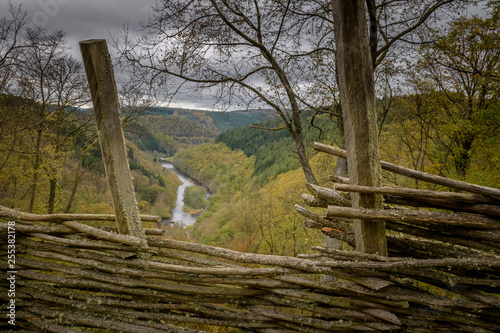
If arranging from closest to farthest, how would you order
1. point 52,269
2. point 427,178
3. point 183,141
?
point 427,178
point 52,269
point 183,141

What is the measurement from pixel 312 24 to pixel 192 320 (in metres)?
5.03

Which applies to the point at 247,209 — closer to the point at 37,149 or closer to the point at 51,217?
the point at 37,149

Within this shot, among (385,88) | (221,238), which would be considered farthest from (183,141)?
(385,88)

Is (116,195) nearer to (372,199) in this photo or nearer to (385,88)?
(372,199)

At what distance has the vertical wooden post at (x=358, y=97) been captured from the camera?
1378 mm

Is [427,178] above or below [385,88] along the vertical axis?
below

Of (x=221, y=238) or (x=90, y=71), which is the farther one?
(x=221, y=238)

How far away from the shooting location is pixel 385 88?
557 cm

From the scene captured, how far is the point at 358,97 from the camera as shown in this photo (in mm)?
1443

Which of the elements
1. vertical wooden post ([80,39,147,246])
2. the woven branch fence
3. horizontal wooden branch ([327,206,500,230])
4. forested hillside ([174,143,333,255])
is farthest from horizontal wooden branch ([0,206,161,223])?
forested hillside ([174,143,333,255])

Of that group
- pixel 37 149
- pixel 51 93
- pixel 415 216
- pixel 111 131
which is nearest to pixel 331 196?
pixel 415 216

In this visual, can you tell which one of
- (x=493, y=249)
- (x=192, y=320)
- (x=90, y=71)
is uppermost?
(x=90, y=71)

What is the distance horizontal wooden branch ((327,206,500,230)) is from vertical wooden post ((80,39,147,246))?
141 cm

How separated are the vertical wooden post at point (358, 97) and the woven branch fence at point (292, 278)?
5.0 inches
